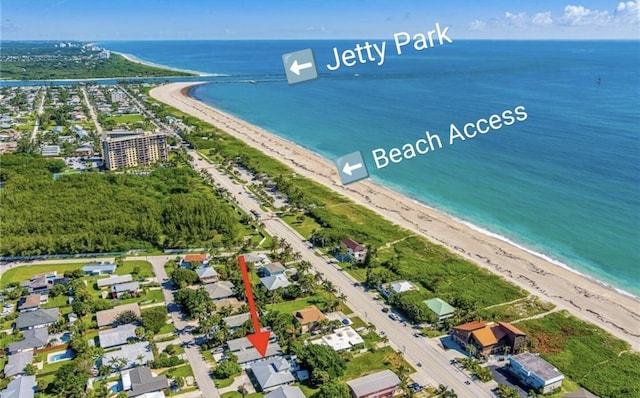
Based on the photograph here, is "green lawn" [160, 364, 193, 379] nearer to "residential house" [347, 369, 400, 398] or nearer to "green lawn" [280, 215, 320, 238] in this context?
"residential house" [347, 369, 400, 398]

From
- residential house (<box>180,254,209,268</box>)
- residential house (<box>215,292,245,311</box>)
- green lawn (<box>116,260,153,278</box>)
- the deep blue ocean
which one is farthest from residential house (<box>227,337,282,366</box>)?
the deep blue ocean

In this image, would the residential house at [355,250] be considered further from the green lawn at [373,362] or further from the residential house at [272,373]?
the residential house at [272,373]

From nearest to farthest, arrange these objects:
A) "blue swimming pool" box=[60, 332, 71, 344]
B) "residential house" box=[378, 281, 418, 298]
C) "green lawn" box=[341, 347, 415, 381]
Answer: "green lawn" box=[341, 347, 415, 381] < "blue swimming pool" box=[60, 332, 71, 344] < "residential house" box=[378, 281, 418, 298]

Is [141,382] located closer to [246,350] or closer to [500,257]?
[246,350]

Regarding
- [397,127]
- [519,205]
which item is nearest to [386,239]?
[519,205]

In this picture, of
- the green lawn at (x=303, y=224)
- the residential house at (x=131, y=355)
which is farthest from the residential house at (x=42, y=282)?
the green lawn at (x=303, y=224)

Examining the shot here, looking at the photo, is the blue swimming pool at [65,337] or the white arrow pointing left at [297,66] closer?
the white arrow pointing left at [297,66]
